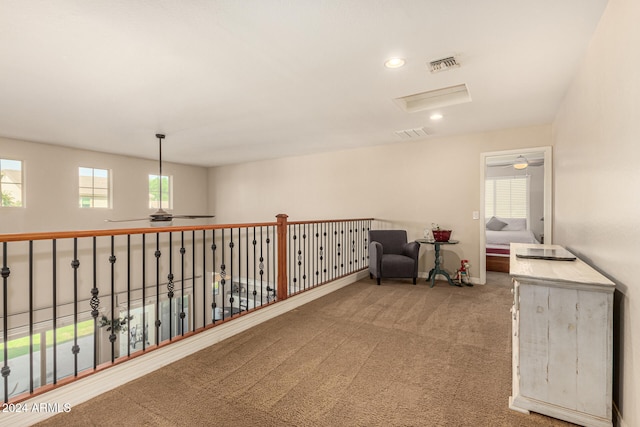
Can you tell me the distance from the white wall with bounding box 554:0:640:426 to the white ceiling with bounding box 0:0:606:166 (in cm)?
38

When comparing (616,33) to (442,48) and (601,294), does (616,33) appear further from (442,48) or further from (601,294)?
(601,294)

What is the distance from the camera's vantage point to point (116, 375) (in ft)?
6.50

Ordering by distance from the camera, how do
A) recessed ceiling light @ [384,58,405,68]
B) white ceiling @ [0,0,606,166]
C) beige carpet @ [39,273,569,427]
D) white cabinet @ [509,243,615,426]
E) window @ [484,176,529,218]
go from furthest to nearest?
window @ [484,176,529,218] < recessed ceiling light @ [384,58,405,68] < white ceiling @ [0,0,606,166] < beige carpet @ [39,273,569,427] < white cabinet @ [509,243,615,426]

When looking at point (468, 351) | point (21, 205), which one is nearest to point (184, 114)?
point (21, 205)

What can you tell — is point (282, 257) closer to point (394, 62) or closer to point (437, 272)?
point (394, 62)

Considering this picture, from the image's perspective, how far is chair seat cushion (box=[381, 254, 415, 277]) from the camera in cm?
454

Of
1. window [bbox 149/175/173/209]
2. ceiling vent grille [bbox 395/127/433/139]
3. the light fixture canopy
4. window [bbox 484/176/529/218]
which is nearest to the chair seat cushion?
ceiling vent grille [bbox 395/127/433/139]

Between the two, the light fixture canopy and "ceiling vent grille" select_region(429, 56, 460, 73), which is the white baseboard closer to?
"ceiling vent grille" select_region(429, 56, 460, 73)

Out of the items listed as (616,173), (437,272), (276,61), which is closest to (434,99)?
(276,61)

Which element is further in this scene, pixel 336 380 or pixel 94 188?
pixel 94 188

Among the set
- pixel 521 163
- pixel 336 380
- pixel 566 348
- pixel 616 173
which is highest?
pixel 521 163

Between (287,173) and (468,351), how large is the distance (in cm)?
521

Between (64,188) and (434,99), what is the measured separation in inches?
251

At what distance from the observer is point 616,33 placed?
1.67 m
